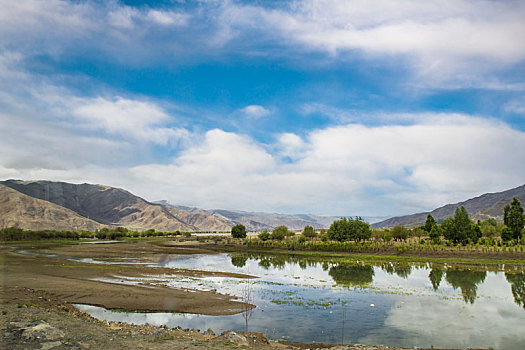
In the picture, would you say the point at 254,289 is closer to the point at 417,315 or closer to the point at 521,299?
the point at 417,315

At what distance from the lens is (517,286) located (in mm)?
33969

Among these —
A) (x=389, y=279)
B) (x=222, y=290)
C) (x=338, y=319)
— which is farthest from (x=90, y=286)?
(x=389, y=279)

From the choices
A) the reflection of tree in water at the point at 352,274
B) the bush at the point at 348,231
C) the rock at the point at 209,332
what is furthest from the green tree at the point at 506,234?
the rock at the point at 209,332

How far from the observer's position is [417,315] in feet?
75.8

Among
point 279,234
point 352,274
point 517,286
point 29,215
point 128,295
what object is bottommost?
point 352,274

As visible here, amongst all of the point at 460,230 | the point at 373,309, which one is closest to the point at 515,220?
the point at 460,230

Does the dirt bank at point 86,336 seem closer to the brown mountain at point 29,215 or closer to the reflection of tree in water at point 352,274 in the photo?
the reflection of tree in water at point 352,274

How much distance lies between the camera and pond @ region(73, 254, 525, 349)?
18719mm

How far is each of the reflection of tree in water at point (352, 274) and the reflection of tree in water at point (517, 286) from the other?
13436mm

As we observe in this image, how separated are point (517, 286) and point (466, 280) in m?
5.01

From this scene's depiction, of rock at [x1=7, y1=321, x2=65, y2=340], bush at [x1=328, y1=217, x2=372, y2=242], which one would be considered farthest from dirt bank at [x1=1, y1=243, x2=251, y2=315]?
bush at [x1=328, y1=217, x2=372, y2=242]

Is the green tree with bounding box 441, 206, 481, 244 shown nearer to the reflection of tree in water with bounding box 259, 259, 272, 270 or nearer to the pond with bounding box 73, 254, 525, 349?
the pond with bounding box 73, 254, 525, 349

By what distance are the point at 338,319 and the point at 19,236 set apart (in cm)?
10558

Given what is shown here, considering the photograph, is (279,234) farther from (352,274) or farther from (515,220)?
(515,220)
